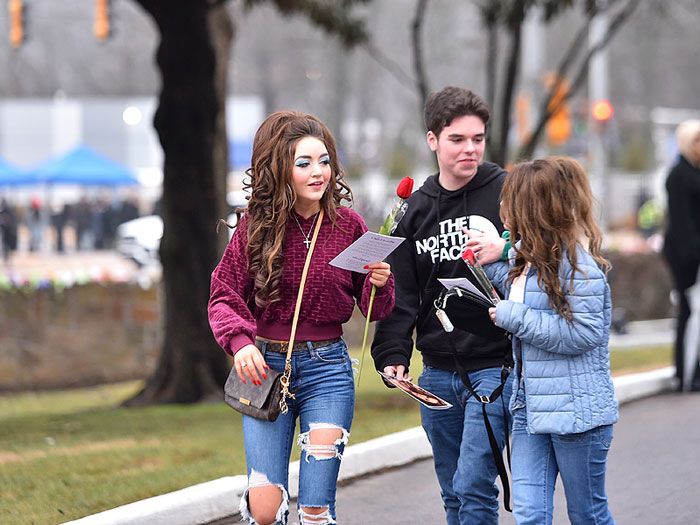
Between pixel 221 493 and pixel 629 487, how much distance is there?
218 cm

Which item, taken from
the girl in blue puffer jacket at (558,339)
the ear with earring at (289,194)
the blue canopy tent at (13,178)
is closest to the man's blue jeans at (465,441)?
the girl in blue puffer jacket at (558,339)

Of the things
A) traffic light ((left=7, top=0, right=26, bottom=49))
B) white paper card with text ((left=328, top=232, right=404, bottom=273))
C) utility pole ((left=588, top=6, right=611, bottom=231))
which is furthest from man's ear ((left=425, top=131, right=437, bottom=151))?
traffic light ((left=7, top=0, right=26, bottom=49))

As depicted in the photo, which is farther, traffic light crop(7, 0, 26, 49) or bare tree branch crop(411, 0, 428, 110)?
traffic light crop(7, 0, 26, 49)

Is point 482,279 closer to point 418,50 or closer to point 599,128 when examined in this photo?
point 418,50

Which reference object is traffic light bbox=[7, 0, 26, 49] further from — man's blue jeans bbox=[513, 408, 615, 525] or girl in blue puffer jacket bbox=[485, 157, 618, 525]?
man's blue jeans bbox=[513, 408, 615, 525]

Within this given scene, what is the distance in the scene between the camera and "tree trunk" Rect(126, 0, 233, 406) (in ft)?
37.7

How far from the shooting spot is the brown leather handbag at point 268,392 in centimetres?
438

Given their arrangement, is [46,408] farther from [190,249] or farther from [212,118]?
[212,118]

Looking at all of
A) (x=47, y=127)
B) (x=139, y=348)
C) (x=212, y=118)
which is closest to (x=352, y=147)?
(x=47, y=127)

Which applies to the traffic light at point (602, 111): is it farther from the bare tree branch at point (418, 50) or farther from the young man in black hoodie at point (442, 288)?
the young man in black hoodie at point (442, 288)

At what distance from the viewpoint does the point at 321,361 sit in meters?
4.55

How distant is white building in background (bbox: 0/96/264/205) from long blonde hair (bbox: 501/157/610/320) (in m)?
47.1

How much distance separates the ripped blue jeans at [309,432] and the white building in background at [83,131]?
46.9m

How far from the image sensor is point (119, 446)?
895 cm
